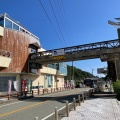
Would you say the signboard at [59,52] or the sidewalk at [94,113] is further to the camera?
the signboard at [59,52]

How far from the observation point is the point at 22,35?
102ft

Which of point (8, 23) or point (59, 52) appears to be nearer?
point (59, 52)

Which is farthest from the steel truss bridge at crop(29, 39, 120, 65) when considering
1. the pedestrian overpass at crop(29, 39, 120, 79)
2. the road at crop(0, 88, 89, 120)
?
the road at crop(0, 88, 89, 120)

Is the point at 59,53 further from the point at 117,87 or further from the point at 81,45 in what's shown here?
the point at 117,87

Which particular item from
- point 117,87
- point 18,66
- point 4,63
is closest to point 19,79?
point 18,66

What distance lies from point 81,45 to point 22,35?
9687 millimetres

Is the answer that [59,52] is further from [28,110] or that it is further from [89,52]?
[28,110]

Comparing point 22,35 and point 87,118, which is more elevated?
point 22,35

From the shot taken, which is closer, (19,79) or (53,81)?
(19,79)

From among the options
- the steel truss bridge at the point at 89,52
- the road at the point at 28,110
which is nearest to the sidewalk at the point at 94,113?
the road at the point at 28,110

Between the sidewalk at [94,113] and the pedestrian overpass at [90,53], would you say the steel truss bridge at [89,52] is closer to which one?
the pedestrian overpass at [90,53]

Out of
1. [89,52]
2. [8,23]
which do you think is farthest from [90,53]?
[8,23]

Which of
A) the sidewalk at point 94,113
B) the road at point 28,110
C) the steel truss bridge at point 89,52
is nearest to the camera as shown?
the sidewalk at point 94,113

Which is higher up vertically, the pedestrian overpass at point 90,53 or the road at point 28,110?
the pedestrian overpass at point 90,53
